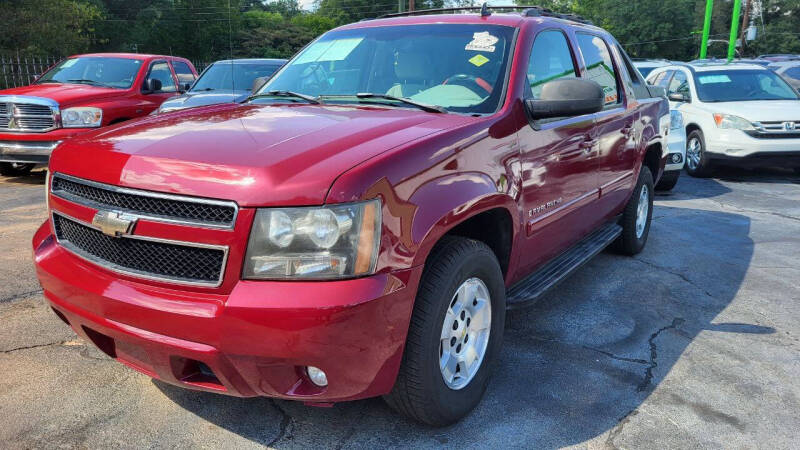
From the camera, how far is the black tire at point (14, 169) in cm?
903

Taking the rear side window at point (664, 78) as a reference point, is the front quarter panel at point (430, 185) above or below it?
above

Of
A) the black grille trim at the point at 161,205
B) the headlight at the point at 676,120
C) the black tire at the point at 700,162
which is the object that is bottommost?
the black tire at the point at 700,162

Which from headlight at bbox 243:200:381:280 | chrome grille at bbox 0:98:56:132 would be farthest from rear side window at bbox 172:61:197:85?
headlight at bbox 243:200:381:280

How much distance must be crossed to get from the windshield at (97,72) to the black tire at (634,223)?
24.2 ft

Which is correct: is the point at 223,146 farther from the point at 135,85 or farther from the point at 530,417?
the point at 135,85

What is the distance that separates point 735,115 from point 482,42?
7768mm

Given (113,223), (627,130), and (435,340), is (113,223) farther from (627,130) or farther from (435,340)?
(627,130)

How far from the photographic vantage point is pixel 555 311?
416 cm

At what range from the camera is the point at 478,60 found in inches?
133

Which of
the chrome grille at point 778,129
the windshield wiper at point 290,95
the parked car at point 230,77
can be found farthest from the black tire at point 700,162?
the windshield wiper at point 290,95

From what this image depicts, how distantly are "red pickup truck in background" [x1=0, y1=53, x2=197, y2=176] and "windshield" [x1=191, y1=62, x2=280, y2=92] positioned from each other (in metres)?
0.42

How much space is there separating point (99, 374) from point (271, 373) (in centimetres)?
142

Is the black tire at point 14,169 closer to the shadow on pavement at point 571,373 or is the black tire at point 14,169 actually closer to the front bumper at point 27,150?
the front bumper at point 27,150

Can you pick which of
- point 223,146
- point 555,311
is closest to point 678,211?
point 555,311
